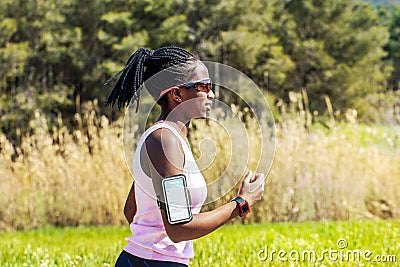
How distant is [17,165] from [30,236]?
79.7 inches

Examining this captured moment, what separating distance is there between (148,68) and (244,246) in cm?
326

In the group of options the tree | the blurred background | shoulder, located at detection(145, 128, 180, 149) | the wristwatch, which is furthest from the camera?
the tree

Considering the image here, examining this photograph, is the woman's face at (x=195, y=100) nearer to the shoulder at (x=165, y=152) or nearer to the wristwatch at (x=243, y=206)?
the shoulder at (x=165, y=152)

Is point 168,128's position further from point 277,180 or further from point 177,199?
point 277,180

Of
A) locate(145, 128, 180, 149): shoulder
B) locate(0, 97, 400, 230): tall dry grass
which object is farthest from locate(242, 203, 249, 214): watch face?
locate(0, 97, 400, 230): tall dry grass

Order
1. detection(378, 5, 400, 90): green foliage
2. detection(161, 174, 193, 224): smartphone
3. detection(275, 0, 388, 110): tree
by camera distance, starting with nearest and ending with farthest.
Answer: detection(161, 174, 193, 224): smartphone, detection(275, 0, 388, 110): tree, detection(378, 5, 400, 90): green foliage

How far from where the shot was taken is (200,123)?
10141mm

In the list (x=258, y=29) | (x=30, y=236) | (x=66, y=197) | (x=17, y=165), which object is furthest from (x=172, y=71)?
(x=258, y=29)

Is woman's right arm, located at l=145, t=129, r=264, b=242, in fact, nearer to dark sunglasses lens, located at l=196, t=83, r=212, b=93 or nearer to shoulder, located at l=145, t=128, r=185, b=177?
shoulder, located at l=145, t=128, r=185, b=177

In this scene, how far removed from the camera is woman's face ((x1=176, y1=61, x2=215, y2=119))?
2752mm

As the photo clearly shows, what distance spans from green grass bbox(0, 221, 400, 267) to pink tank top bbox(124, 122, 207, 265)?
7.63 ft

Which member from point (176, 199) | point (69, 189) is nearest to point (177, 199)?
point (176, 199)

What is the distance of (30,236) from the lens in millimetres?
8578

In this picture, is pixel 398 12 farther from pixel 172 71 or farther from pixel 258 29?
pixel 172 71
